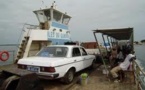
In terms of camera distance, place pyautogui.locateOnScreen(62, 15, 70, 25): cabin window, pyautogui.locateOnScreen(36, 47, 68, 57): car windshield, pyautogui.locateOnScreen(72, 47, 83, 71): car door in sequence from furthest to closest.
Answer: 1. pyautogui.locateOnScreen(62, 15, 70, 25): cabin window
2. pyautogui.locateOnScreen(72, 47, 83, 71): car door
3. pyautogui.locateOnScreen(36, 47, 68, 57): car windshield

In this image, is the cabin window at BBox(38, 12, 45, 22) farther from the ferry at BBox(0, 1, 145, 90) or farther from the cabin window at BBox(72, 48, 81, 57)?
the cabin window at BBox(72, 48, 81, 57)

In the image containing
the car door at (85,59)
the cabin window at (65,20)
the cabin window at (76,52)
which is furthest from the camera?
the cabin window at (65,20)

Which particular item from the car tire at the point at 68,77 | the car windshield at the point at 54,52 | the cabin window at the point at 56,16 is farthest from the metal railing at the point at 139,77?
the cabin window at the point at 56,16

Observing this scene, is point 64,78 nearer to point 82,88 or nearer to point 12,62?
point 82,88

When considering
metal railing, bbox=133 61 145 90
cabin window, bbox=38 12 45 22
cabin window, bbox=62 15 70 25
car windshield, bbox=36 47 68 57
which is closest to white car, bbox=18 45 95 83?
car windshield, bbox=36 47 68 57

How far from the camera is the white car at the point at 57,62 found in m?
5.87

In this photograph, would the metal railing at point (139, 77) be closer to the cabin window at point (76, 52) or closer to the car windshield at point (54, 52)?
the cabin window at point (76, 52)

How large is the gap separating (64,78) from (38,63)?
1.23 meters

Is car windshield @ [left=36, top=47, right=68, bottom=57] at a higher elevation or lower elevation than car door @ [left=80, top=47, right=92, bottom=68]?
higher

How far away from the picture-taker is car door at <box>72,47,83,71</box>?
736cm

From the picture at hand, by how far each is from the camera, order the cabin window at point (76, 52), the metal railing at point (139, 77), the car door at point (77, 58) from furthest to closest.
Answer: the cabin window at point (76, 52), the car door at point (77, 58), the metal railing at point (139, 77)

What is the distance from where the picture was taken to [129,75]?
822 centimetres

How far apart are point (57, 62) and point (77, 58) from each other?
70.0 inches

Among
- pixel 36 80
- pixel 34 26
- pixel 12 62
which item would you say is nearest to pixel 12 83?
pixel 36 80
